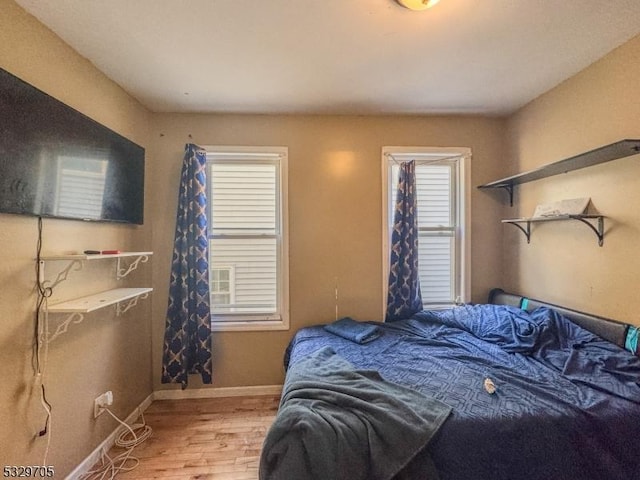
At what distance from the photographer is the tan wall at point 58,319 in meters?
1.46

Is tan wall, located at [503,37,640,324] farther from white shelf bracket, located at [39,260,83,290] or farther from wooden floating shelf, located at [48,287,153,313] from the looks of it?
white shelf bracket, located at [39,260,83,290]

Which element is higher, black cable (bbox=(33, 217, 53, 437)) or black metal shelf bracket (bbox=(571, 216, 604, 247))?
black metal shelf bracket (bbox=(571, 216, 604, 247))

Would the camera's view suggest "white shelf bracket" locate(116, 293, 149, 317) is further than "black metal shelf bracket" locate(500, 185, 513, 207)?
No

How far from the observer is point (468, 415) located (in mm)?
1399

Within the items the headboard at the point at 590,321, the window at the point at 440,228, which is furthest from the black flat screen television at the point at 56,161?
the headboard at the point at 590,321

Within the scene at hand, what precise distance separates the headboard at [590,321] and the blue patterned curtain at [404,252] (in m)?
0.85

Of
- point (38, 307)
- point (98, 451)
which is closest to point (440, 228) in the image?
point (38, 307)

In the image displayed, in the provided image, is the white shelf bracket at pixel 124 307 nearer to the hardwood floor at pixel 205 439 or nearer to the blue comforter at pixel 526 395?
the hardwood floor at pixel 205 439

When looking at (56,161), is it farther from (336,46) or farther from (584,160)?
(584,160)

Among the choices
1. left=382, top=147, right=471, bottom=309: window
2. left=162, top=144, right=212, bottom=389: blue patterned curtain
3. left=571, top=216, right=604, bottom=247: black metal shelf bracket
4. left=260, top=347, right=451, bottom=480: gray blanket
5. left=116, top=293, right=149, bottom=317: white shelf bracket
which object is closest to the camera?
Answer: left=260, top=347, right=451, bottom=480: gray blanket

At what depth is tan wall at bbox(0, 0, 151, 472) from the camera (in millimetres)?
1460

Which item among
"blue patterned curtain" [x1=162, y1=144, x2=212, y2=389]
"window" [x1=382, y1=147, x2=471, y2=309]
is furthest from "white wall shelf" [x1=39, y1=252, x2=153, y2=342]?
"window" [x1=382, y1=147, x2=471, y2=309]

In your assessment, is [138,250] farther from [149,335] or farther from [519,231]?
[519,231]

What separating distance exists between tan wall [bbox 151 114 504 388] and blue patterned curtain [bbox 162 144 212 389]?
0.65ft
